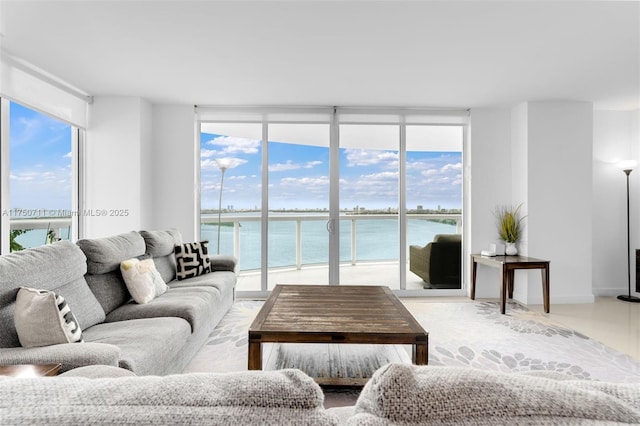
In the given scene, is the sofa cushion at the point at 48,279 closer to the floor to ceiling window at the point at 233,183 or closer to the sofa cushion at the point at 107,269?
the sofa cushion at the point at 107,269

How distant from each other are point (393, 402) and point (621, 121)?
252 inches

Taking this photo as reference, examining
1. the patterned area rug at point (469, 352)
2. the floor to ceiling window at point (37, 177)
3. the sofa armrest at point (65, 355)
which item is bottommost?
the patterned area rug at point (469, 352)

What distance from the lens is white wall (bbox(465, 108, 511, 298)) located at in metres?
4.96

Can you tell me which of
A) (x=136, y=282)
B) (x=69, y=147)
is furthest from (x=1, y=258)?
(x=69, y=147)

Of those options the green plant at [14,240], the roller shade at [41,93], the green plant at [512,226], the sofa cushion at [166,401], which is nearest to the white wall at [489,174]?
the green plant at [512,226]

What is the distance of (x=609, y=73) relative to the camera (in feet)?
12.1

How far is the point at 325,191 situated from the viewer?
198 inches

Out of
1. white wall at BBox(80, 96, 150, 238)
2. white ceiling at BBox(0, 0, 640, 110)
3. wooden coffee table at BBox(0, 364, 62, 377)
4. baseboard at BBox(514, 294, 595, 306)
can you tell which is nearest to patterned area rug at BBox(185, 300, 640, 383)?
baseboard at BBox(514, 294, 595, 306)

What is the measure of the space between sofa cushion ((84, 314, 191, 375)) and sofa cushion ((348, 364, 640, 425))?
66.7 inches

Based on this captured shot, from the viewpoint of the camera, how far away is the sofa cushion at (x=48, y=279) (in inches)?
70.7

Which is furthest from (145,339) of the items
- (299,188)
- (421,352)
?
(299,188)

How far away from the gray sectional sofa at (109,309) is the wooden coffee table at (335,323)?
1.85ft

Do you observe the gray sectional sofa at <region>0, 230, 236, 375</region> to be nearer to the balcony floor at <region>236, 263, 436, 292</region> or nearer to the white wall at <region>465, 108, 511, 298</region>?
the balcony floor at <region>236, 263, 436, 292</region>

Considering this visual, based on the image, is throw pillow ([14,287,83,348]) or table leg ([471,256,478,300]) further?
table leg ([471,256,478,300])
